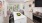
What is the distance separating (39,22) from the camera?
164cm

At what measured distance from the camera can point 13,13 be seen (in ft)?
6.40

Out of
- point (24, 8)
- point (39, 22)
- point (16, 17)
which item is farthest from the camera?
point (24, 8)

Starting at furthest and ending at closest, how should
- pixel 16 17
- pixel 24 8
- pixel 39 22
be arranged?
pixel 24 8 < pixel 16 17 < pixel 39 22

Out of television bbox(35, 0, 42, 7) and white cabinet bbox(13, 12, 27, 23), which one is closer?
white cabinet bbox(13, 12, 27, 23)

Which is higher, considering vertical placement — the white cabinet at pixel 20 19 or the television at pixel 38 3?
the television at pixel 38 3

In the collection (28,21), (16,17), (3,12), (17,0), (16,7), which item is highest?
(17,0)

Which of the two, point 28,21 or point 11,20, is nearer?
point 11,20

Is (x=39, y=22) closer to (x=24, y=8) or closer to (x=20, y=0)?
(x=24, y=8)

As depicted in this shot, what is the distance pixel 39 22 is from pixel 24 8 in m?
0.59

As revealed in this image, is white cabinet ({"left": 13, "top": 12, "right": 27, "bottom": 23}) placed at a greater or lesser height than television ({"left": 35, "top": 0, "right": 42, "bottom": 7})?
lesser

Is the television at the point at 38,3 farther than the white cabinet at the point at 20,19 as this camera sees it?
Yes

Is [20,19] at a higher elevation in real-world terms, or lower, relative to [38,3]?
lower

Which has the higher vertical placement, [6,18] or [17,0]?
[17,0]

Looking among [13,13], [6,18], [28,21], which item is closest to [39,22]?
[28,21]
